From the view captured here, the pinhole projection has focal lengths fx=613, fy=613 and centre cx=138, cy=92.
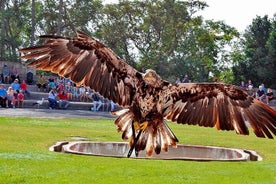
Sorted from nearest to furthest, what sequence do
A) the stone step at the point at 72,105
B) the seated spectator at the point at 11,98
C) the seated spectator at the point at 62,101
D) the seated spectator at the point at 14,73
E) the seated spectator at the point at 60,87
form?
the seated spectator at the point at 11,98
the stone step at the point at 72,105
the seated spectator at the point at 62,101
the seated spectator at the point at 60,87
the seated spectator at the point at 14,73

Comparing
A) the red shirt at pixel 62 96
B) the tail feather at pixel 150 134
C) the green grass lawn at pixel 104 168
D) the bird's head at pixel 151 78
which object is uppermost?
the red shirt at pixel 62 96

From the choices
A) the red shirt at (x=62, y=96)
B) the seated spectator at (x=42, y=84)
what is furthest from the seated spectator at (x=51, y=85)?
the red shirt at (x=62, y=96)

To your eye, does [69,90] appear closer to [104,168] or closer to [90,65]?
[104,168]

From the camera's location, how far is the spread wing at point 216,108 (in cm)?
738

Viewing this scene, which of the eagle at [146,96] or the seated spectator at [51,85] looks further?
the seated spectator at [51,85]

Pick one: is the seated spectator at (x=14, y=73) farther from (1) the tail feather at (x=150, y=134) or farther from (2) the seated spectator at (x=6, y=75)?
(1) the tail feather at (x=150, y=134)

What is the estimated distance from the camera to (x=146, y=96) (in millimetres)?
7188

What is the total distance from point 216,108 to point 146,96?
110 cm

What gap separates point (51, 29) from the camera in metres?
56.0

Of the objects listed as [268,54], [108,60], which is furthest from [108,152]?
[268,54]

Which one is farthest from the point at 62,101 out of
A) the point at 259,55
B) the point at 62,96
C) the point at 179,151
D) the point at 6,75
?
the point at 259,55

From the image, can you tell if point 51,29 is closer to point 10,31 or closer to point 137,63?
point 10,31

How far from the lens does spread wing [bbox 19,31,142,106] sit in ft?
24.5

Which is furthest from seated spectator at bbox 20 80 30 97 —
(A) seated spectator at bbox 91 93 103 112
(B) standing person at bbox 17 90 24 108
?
(A) seated spectator at bbox 91 93 103 112
